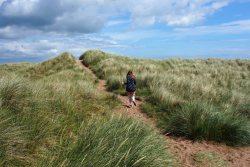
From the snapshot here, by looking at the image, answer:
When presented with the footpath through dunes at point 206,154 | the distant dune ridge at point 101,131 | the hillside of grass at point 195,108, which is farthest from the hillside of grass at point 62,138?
the hillside of grass at point 195,108

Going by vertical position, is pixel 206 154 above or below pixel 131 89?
below

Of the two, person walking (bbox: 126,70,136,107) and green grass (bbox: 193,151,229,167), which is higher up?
person walking (bbox: 126,70,136,107)

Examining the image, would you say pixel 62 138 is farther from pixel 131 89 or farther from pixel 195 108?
pixel 131 89

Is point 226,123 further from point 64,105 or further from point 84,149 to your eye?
point 84,149

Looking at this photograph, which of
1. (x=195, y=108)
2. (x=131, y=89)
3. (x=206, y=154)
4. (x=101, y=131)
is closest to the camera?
(x=101, y=131)

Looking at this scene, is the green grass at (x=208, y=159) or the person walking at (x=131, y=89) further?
the person walking at (x=131, y=89)

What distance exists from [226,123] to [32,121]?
17.8 feet

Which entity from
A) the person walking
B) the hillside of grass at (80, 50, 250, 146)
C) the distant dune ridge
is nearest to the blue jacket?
the person walking

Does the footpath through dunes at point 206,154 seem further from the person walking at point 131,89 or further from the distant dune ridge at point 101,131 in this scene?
the person walking at point 131,89

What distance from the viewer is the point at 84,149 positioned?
203 inches

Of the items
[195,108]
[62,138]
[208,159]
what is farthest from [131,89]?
[62,138]

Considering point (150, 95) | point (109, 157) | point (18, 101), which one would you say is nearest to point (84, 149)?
point (109, 157)

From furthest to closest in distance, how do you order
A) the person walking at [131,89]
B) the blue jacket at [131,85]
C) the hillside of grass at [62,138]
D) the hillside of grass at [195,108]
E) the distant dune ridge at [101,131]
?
the blue jacket at [131,85]
the person walking at [131,89]
the hillside of grass at [195,108]
the distant dune ridge at [101,131]
the hillside of grass at [62,138]

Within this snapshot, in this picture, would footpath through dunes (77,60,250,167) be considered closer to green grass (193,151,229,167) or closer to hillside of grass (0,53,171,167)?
green grass (193,151,229,167)
